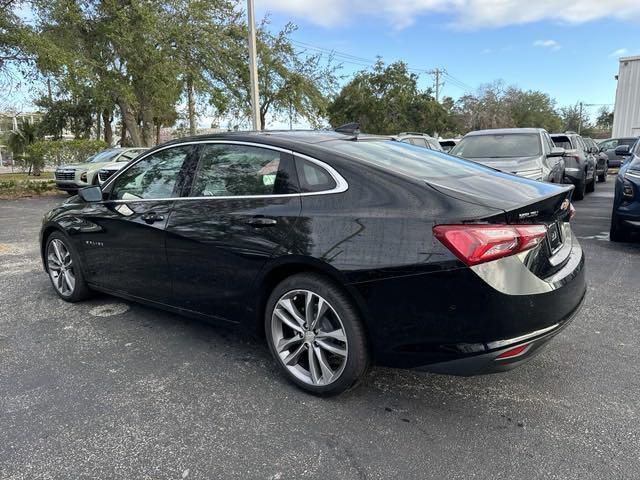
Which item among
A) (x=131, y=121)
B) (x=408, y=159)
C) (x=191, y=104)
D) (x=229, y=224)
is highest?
(x=191, y=104)

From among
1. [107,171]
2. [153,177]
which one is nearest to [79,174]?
[107,171]

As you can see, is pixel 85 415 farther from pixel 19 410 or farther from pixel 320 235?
pixel 320 235

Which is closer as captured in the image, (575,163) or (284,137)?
(284,137)

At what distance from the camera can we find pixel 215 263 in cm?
324

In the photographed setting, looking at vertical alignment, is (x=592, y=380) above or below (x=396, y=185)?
below

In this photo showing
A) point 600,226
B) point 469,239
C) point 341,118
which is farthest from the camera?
point 341,118

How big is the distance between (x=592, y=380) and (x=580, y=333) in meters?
0.80

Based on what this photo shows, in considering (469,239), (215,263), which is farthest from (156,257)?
(469,239)

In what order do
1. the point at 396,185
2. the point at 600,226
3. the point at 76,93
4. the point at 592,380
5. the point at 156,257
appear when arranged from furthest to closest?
1. the point at 76,93
2. the point at 600,226
3. the point at 156,257
4. the point at 592,380
5. the point at 396,185

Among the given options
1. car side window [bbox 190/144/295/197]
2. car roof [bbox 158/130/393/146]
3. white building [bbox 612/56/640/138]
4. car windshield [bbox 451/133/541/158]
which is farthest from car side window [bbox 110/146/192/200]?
white building [bbox 612/56/640/138]

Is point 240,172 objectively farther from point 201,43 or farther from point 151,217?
point 201,43

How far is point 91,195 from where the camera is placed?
4.18m

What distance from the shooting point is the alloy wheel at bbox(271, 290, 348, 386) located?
2.78 meters

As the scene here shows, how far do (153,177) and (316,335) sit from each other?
1.99m
